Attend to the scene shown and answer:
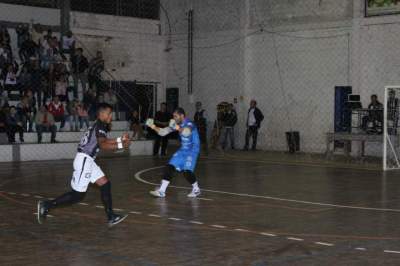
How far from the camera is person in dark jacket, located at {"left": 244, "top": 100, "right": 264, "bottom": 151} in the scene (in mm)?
32000

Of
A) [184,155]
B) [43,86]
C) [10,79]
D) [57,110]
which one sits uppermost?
[10,79]

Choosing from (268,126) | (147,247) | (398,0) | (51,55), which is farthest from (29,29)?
(147,247)

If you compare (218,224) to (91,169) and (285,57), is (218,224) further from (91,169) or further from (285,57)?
(285,57)

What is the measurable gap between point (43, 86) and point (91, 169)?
61.7 feet

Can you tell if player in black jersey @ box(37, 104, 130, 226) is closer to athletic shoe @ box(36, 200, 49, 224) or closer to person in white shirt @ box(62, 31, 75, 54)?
athletic shoe @ box(36, 200, 49, 224)

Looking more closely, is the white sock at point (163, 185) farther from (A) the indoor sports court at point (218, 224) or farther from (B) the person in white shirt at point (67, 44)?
(B) the person in white shirt at point (67, 44)

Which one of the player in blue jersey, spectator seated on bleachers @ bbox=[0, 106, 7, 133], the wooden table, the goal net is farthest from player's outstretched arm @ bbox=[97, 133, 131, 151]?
spectator seated on bleachers @ bbox=[0, 106, 7, 133]

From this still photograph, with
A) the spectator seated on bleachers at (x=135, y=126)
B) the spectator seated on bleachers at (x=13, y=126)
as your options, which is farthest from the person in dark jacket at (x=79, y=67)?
the spectator seated on bleachers at (x=13, y=126)

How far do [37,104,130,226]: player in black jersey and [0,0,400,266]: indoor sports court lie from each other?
0.02 m

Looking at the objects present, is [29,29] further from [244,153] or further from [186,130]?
[186,130]

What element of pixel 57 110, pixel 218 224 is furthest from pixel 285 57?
pixel 218 224

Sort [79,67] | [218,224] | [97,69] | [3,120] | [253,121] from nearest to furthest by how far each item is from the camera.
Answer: [218,224] < [3,120] < [79,67] < [253,121] < [97,69]

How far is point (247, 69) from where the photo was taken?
3409cm

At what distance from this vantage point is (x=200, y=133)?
109ft
